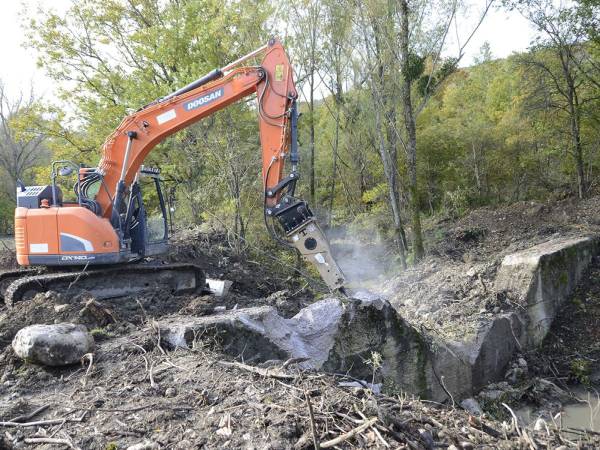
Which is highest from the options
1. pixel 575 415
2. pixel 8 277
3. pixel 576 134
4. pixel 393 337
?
pixel 576 134

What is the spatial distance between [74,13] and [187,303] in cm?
1400

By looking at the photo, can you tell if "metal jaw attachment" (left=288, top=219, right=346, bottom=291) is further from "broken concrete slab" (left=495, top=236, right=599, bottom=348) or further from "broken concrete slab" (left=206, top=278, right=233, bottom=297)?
"broken concrete slab" (left=495, top=236, right=599, bottom=348)

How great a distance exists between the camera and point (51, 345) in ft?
13.1

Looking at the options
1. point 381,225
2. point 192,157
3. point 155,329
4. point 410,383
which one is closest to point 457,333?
point 410,383

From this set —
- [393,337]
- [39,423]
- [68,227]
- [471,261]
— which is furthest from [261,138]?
[471,261]

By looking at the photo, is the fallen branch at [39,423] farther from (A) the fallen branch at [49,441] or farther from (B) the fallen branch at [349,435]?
(B) the fallen branch at [349,435]

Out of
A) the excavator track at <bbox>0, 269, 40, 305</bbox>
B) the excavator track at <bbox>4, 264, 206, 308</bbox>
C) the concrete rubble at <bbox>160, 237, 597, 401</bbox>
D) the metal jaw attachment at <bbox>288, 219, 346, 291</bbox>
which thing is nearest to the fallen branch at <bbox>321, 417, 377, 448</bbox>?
the concrete rubble at <bbox>160, 237, 597, 401</bbox>

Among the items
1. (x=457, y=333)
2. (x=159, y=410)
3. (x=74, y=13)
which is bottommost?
(x=457, y=333)

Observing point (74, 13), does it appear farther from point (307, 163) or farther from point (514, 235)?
point (514, 235)

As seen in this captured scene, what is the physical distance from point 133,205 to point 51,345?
3.40 metres

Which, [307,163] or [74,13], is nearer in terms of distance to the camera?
[74,13]

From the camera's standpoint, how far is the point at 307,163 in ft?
56.7

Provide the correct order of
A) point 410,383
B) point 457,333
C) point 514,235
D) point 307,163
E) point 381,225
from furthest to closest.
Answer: point 307,163
point 381,225
point 514,235
point 457,333
point 410,383

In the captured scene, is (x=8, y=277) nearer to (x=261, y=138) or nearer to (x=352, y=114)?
(x=261, y=138)
